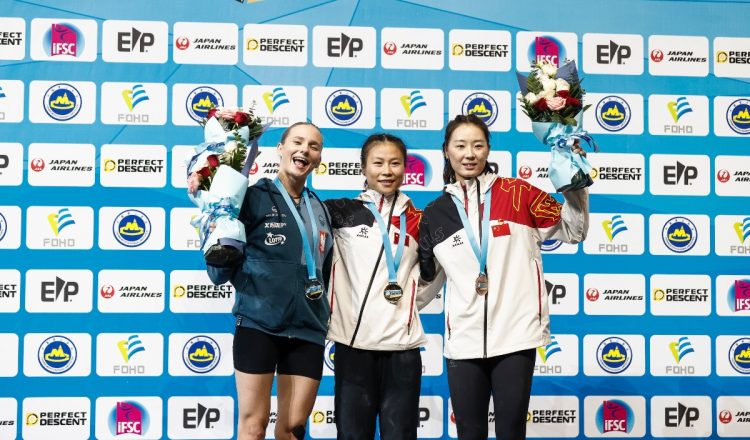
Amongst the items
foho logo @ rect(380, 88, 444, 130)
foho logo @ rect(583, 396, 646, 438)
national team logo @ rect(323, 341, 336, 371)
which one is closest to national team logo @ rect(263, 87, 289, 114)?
foho logo @ rect(380, 88, 444, 130)

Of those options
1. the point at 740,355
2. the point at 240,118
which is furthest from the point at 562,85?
the point at 740,355

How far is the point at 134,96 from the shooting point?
422 cm

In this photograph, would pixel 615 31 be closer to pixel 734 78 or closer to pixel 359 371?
pixel 734 78

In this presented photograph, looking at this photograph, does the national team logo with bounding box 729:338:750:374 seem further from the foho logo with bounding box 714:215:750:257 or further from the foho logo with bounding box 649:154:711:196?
the foho logo with bounding box 649:154:711:196

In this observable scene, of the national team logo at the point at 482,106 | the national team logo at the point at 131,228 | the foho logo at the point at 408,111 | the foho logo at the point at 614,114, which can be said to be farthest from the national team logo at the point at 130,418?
the foho logo at the point at 614,114

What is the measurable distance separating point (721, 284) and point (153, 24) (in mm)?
3742

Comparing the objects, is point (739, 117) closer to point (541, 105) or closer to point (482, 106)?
point (482, 106)

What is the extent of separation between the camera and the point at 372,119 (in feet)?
14.1

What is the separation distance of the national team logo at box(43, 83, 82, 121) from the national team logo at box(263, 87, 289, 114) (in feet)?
3.53

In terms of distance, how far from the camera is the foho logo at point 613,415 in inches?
173

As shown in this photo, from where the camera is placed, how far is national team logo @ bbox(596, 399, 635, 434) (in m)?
4.39

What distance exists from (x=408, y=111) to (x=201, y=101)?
1.21 m

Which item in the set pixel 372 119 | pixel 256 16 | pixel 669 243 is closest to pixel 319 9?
pixel 256 16

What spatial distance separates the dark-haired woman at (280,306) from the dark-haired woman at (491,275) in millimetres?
543
